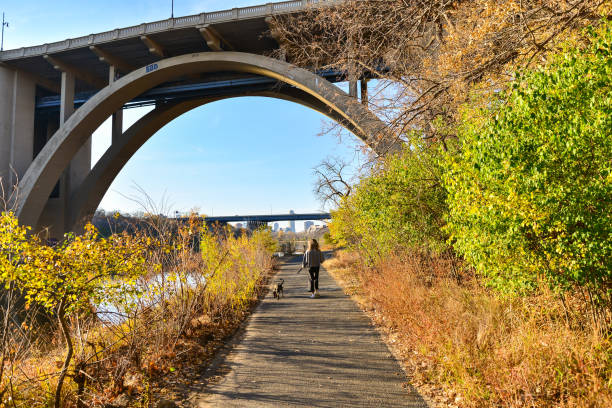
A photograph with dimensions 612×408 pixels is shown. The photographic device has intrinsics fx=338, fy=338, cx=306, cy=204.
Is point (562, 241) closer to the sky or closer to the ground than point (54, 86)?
closer to the ground

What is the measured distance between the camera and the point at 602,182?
3.03 meters

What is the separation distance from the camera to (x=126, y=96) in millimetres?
20922

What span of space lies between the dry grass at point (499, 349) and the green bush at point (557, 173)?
62cm

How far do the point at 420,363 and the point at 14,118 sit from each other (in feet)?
98.0

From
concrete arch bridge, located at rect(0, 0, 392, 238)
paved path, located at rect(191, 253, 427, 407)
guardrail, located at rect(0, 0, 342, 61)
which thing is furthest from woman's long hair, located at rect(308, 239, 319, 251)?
guardrail, located at rect(0, 0, 342, 61)

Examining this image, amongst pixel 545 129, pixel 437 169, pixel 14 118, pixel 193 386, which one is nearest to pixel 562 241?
pixel 545 129

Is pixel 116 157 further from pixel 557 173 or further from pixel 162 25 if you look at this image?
pixel 557 173

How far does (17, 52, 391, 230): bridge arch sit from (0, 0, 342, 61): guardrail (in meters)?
1.72

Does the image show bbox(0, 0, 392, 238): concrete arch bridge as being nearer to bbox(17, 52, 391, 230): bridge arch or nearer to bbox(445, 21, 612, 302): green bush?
bbox(17, 52, 391, 230): bridge arch

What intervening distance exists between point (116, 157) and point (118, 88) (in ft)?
25.5

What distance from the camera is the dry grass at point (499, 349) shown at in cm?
281

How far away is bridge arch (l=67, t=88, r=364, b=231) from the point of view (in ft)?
84.1

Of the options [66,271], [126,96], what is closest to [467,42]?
[66,271]

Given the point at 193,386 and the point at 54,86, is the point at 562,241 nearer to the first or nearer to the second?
the point at 193,386
